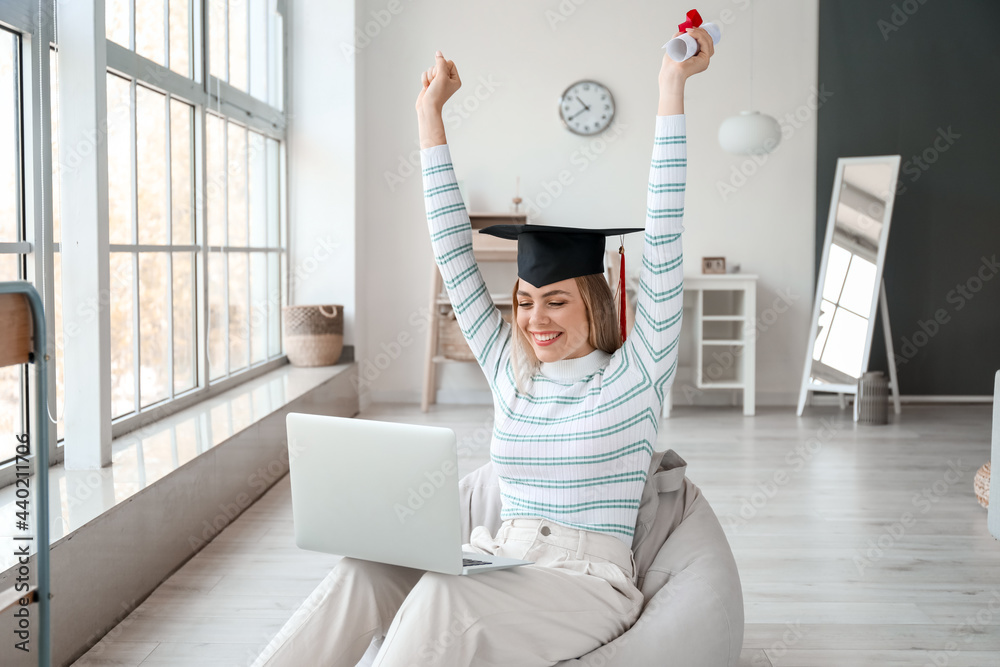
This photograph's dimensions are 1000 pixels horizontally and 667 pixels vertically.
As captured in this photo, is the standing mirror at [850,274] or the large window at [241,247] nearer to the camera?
the large window at [241,247]

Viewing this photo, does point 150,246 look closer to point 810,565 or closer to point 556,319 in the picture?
point 556,319

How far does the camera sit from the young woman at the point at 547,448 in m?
1.34

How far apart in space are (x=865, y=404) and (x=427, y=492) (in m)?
4.11

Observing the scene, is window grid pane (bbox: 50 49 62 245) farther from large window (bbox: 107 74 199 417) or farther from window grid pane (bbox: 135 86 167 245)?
window grid pane (bbox: 135 86 167 245)

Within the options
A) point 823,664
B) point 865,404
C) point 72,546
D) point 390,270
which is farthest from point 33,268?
point 865,404

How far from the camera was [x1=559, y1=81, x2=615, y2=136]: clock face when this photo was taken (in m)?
5.40

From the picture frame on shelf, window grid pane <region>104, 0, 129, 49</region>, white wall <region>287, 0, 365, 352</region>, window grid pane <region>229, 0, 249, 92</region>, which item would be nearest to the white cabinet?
the picture frame on shelf

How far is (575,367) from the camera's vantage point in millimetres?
1671

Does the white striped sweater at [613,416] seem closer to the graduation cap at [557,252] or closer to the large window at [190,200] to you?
the graduation cap at [557,252]

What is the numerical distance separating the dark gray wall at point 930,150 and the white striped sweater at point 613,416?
4.23 m

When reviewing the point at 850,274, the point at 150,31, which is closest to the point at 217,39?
the point at 150,31

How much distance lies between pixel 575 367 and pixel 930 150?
15.2 ft

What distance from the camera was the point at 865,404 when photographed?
480 centimetres

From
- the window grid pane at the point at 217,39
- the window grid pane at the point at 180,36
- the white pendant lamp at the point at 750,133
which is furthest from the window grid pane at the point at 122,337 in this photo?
the white pendant lamp at the point at 750,133
